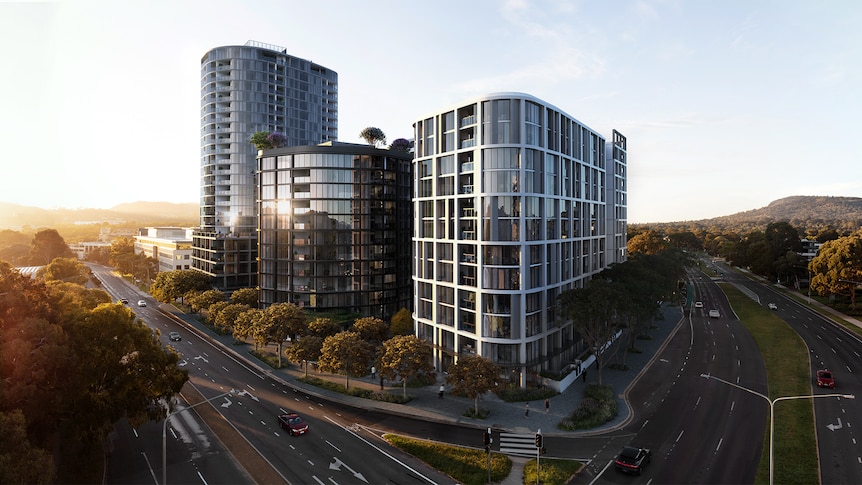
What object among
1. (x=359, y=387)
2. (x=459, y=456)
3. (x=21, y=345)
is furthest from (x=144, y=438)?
(x=459, y=456)

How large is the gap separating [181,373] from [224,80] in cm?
12207

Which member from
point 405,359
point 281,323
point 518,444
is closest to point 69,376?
point 405,359

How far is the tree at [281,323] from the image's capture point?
62969 mm

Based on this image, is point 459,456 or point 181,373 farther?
point 181,373

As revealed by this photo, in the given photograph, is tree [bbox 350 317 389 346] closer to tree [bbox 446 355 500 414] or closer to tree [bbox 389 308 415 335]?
tree [bbox 389 308 415 335]

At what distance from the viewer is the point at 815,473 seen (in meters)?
34.2

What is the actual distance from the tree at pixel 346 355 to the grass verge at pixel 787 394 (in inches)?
1502

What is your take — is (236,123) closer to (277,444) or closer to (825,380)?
(277,444)

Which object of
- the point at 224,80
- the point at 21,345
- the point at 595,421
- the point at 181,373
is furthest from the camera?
the point at 224,80

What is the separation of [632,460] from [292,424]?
30608 millimetres

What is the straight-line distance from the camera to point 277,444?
4106 cm

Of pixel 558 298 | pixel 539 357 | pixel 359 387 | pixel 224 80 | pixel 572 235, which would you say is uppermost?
pixel 224 80

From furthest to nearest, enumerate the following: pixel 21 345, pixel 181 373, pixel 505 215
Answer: pixel 505 215
pixel 181 373
pixel 21 345

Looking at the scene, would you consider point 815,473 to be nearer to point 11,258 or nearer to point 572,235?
point 572,235
